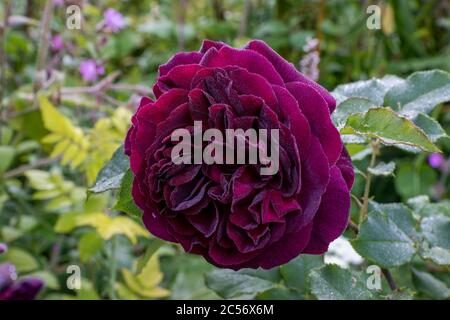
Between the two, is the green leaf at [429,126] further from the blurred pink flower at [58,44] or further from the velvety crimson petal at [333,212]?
the blurred pink flower at [58,44]

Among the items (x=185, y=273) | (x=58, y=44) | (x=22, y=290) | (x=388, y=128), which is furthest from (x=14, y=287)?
(x=58, y=44)

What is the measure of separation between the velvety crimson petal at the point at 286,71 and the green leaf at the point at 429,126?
0.11 metres

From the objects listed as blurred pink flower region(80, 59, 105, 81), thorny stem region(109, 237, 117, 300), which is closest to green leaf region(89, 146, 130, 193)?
thorny stem region(109, 237, 117, 300)

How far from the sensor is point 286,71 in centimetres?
49

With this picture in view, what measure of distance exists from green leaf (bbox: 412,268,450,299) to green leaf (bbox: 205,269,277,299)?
0.15 metres

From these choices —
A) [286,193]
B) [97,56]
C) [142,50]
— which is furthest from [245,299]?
[142,50]

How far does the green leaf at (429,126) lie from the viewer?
56 cm

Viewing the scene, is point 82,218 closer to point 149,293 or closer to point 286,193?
point 149,293

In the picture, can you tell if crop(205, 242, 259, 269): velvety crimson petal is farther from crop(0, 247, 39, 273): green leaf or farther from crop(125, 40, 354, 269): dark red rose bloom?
crop(0, 247, 39, 273): green leaf

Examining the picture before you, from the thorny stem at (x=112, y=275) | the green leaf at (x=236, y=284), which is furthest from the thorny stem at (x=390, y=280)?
the thorny stem at (x=112, y=275)

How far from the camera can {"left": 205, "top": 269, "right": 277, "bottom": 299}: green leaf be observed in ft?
2.17

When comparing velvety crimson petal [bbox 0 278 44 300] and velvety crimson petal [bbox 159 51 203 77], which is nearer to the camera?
velvety crimson petal [bbox 159 51 203 77]

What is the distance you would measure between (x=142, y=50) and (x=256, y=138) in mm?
1725
